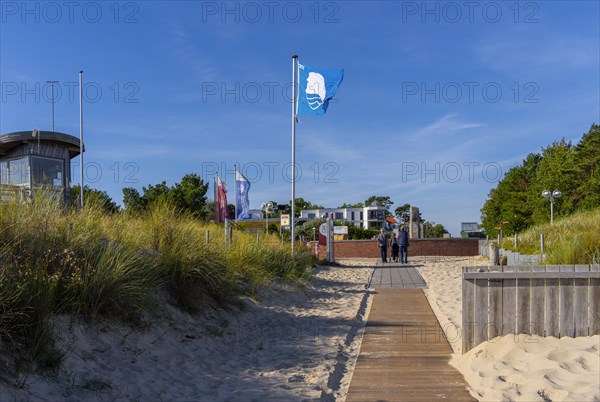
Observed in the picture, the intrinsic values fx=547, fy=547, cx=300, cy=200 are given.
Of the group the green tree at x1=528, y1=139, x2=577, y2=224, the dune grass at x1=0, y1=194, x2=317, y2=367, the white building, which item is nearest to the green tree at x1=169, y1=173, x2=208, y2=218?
the green tree at x1=528, y1=139, x2=577, y2=224

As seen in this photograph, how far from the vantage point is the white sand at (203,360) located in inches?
207

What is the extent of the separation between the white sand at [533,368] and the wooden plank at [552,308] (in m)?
0.14

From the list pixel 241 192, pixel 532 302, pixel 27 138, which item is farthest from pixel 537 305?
pixel 27 138

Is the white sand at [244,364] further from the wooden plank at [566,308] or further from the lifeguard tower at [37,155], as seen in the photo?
the lifeguard tower at [37,155]

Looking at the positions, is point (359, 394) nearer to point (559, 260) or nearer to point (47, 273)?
point (47, 273)

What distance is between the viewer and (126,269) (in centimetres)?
706

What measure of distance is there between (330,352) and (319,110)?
576 inches

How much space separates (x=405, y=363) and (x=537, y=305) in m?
1.77

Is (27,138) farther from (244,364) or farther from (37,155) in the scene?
(244,364)

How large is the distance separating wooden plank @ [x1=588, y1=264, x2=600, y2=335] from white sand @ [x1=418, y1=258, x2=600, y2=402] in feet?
0.48

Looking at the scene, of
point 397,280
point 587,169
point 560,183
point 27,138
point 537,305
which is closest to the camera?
→ point 537,305

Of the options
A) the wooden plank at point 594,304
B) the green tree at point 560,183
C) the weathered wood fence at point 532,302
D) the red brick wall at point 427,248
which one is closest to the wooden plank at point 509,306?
the weathered wood fence at point 532,302

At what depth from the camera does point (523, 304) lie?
22.2 ft

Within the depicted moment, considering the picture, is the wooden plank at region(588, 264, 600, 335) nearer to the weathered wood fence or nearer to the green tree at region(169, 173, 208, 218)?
the weathered wood fence
